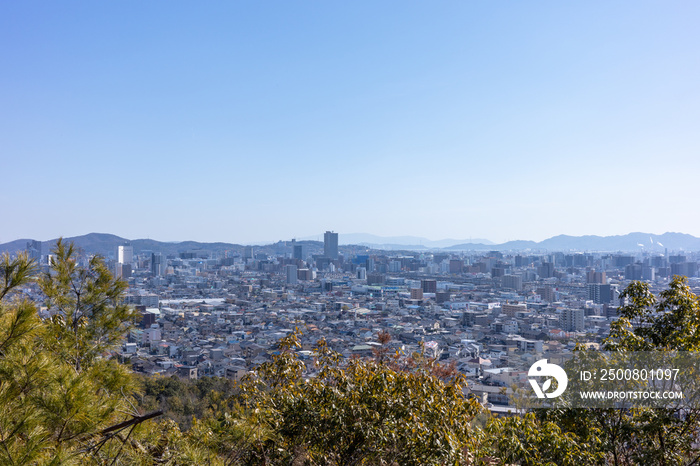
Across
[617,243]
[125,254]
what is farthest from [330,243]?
[617,243]

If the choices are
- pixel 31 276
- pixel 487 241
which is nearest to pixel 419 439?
pixel 31 276

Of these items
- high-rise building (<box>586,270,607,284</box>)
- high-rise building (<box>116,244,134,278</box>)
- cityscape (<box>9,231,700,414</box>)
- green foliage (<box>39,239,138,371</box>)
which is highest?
green foliage (<box>39,239,138,371</box>)

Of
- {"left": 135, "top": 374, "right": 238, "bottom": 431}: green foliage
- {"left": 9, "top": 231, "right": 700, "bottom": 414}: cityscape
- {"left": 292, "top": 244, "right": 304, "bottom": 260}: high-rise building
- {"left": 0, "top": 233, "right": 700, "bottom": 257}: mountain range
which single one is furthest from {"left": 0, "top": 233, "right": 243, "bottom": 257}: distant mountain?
{"left": 135, "top": 374, "right": 238, "bottom": 431}: green foliage

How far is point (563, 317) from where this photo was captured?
90.2 ft

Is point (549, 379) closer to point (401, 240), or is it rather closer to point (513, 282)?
point (513, 282)

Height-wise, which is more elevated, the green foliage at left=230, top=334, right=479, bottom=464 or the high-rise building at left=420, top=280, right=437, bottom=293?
the green foliage at left=230, top=334, right=479, bottom=464

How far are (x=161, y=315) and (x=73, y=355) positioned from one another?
2959 centimetres

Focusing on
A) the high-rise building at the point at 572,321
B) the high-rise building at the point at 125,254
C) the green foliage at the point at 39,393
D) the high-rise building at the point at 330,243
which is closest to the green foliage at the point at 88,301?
the green foliage at the point at 39,393

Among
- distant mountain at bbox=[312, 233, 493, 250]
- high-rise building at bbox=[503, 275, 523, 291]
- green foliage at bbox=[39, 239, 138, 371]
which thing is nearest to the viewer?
green foliage at bbox=[39, 239, 138, 371]

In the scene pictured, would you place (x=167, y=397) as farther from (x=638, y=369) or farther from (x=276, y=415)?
(x=638, y=369)

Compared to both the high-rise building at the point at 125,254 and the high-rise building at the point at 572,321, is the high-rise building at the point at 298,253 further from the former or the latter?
the high-rise building at the point at 572,321

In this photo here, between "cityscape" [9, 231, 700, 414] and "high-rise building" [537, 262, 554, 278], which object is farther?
"high-rise building" [537, 262, 554, 278]

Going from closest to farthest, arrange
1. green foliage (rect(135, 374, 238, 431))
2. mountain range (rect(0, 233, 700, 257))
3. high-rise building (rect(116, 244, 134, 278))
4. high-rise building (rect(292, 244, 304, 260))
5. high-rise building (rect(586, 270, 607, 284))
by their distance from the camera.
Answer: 1. green foliage (rect(135, 374, 238, 431))
2. high-rise building (rect(586, 270, 607, 284))
3. mountain range (rect(0, 233, 700, 257))
4. high-rise building (rect(116, 244, 134, 278))
5. high-rise building (rect(292, 244, 304, 260))

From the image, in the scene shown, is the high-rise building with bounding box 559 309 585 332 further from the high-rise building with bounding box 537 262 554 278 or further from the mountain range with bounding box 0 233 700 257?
the mountain range with bounding box 0 233 700 257
